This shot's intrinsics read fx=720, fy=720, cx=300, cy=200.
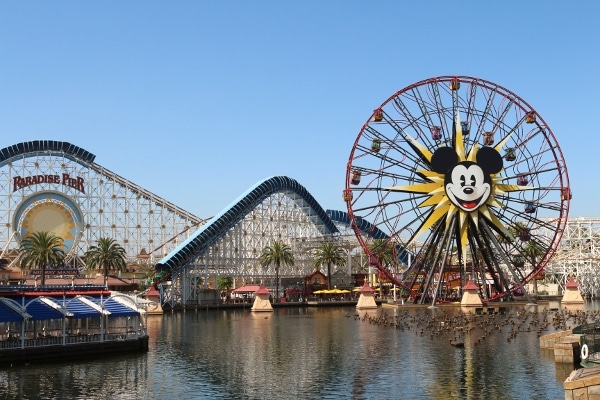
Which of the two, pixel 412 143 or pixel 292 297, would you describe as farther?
pixel 292 297


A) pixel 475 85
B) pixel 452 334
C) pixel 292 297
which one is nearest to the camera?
pixel 452 334

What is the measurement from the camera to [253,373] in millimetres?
38031

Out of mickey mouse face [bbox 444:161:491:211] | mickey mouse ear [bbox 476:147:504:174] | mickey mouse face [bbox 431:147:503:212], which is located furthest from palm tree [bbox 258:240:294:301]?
mickey mouse ear [bbox 476:147:504:174]

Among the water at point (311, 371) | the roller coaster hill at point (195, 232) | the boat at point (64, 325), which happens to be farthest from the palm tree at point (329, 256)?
the boat at point (64, 325)

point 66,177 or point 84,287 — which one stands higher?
point 66,177

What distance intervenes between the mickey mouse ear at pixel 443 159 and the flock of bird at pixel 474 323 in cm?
1557

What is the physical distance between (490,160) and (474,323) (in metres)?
24.8

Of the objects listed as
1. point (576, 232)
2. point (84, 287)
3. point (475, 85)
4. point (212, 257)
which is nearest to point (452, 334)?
point (84, 287)

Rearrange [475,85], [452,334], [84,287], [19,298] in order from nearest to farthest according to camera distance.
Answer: [19,298], [84,287], [452,334], [475,85]

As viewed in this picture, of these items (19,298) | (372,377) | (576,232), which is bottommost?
(372,377)

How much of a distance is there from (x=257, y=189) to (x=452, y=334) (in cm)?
5996

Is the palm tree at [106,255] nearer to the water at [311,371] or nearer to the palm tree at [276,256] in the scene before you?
the palm tree at [276,256]

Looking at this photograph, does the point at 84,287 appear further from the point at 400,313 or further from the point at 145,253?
the point at 145,253

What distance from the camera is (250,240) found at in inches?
4530
